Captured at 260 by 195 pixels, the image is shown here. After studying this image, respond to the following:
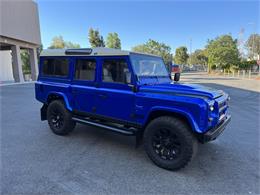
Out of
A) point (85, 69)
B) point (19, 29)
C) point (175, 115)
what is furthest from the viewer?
point (19, 29)

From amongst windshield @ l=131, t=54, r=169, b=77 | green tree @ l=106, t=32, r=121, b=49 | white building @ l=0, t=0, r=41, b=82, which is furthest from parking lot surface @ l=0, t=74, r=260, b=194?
green tree @ l=106, t=32, r=121, b=49

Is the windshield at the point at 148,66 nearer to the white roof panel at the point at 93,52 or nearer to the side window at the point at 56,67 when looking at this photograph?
the white roof panel at the point at 93,52

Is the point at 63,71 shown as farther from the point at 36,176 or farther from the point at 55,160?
the point at 36,176

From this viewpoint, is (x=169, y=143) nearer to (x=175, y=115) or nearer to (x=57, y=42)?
(x=175, y=115)

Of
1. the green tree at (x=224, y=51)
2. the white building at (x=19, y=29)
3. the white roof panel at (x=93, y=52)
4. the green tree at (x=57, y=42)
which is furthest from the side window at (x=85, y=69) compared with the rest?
the green tree at (x=57, y=42)

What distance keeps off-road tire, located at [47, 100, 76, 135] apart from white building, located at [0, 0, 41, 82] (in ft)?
50.3

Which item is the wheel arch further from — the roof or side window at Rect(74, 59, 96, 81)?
side window at Rect(74, 59, 96, 81)

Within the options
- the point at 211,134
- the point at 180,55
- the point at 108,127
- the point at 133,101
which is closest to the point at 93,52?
the point at 133,101

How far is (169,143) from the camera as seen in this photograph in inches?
136

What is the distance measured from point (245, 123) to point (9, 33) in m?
19.2

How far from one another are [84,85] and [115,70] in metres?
0.90

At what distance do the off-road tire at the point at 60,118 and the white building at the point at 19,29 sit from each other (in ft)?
50.3

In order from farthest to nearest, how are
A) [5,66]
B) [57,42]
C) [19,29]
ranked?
[57,42]
[5,66]
[19,29]

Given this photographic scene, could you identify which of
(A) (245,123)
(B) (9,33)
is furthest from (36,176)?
(B) (9,33)
